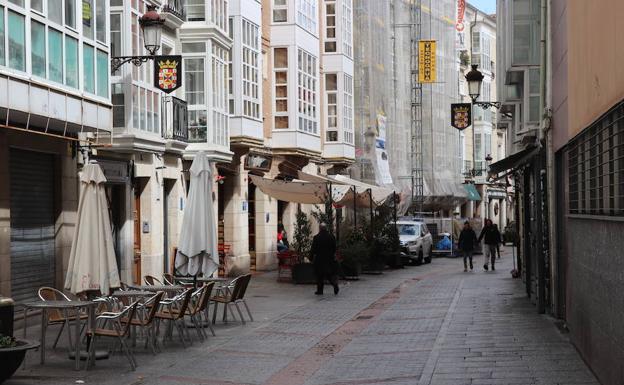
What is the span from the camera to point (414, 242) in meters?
41.2

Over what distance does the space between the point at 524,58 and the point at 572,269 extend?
23.1 feet

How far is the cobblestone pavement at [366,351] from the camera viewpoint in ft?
39.7

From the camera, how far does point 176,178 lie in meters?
27.6

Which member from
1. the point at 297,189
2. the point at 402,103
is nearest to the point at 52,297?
the point at 297,189

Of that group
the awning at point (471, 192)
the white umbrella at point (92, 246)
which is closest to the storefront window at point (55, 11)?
the white umbrella at point (92, 246)

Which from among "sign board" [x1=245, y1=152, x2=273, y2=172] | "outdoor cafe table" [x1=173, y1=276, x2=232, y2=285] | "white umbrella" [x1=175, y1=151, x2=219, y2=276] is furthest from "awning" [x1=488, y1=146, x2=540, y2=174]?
"sign board" [x1=245, y1=152, x2=273, y2=172]

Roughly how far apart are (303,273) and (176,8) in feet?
25.4

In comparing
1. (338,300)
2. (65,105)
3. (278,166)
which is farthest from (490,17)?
(65,105)

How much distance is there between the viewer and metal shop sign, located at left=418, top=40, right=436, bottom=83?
55.5m

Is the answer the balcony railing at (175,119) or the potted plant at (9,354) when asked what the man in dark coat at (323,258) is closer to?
the balcony railing at (175,119)

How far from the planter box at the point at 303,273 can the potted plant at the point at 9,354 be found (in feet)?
57.5

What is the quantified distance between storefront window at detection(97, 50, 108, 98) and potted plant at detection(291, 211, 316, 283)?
10319 millimetres

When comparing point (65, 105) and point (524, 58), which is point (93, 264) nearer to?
point (65, 105)

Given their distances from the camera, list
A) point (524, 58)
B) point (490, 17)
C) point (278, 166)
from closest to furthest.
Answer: point (524, 58) < point (278, 166) < point (490, 17)
